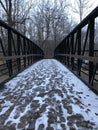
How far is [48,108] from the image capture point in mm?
3514

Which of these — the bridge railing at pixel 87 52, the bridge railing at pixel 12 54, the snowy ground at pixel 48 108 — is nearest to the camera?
the snowy ground at pixel 48 108

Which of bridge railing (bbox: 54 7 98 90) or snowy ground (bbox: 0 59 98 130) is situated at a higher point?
bridge railing (bbox: 54 7 98 90)

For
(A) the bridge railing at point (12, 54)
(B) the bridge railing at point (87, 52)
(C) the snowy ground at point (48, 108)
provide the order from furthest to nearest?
1. (A) the bridge railing at point (12, 54)
2. (B) the bridge railing at point (87, 52)
3. (C) the snowy ground at point (48, 108)

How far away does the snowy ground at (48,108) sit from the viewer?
2.80 meters

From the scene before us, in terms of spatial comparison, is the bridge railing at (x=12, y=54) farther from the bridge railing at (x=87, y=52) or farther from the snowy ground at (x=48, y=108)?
the bridge railing at (x=87, y=52)

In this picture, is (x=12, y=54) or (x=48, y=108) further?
(x=12, y=54)

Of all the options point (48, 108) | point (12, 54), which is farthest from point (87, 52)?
point (48, 108)

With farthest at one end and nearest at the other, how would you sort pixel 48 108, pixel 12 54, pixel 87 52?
pixel 12 54 → pixel 87 52 → pixel 48 108

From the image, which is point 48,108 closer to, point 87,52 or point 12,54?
point 87,52

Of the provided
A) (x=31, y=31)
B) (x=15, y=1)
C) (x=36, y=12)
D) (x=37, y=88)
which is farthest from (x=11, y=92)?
(x=31, y=31)

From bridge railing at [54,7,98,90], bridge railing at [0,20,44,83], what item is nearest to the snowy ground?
bridge railing at [54,7,98,90]

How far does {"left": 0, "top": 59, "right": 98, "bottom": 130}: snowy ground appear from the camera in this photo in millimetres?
2805

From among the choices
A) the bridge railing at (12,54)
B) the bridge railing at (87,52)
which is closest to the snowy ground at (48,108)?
the bridge railing at (87,52)

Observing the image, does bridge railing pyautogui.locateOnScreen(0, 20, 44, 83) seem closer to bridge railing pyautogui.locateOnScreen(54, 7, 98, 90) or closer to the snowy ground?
the snowy ground
